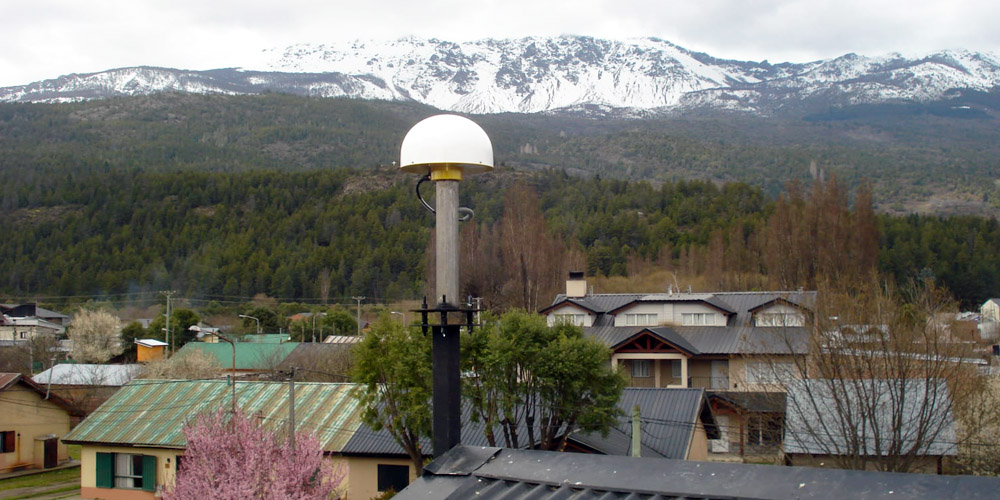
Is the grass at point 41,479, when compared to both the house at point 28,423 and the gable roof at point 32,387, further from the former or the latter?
the gable roof at point 32,387

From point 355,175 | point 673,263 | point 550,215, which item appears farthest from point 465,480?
point 355,175

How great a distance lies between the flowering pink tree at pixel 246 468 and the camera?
1273 centimetres

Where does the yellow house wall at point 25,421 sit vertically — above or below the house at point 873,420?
below

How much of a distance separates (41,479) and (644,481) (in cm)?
2867

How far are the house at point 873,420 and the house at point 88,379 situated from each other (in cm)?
2992

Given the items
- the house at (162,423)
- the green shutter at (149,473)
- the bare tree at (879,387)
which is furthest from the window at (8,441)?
the bare tree at (879,387)

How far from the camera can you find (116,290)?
3164 inches

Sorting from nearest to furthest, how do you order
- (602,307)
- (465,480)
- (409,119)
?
1. (465,480)
2. (602,307)
3. (409,119)

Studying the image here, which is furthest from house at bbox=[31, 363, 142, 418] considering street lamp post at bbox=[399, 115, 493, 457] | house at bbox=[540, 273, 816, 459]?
street lamp post at bbox=[399, 115, 493, 457]

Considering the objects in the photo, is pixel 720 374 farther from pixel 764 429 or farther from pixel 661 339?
pixel 764 429

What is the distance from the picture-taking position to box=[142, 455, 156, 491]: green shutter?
75.8 ft

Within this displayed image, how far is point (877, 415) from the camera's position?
16.3 m

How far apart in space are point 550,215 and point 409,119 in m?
112

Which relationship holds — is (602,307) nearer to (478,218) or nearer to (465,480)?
(465,480)
